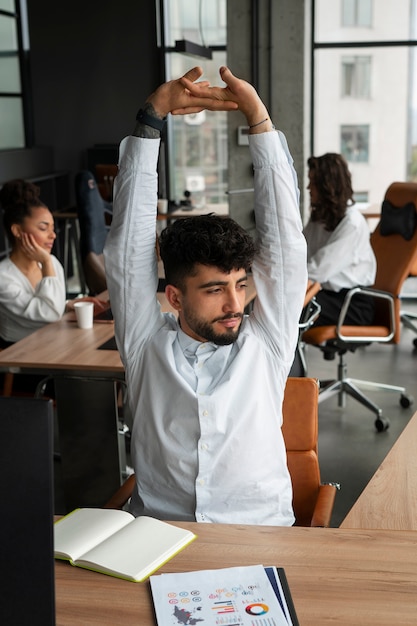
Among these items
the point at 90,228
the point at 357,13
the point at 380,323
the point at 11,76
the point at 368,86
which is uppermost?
the point at 357,13

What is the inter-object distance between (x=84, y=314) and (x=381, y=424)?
175 cm

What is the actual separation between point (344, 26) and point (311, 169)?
10.3ft

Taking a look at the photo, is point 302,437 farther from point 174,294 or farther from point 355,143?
point 355,143

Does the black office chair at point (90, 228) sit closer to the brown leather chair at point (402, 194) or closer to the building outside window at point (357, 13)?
the brown leather chair at point (402, 194)

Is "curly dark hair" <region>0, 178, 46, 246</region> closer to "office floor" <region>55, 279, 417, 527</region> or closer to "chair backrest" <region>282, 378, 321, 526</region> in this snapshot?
"office floor" <region>55, 279, 417, 527</region>

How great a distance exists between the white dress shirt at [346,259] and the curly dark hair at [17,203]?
1505 mm

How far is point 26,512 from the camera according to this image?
0.95 metres

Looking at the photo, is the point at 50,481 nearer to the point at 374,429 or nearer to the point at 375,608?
the point at 375,608

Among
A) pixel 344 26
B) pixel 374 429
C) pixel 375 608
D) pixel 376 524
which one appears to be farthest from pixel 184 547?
pixel 344 26

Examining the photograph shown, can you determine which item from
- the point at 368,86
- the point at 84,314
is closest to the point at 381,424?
the point at 84,314

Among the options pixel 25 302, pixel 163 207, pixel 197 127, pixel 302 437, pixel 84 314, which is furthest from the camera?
pixel 197 127

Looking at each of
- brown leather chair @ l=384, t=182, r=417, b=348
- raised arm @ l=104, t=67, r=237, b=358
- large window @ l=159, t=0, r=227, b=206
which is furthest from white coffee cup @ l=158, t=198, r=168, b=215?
raised arm @ l=104, t=67, r=237, b=358

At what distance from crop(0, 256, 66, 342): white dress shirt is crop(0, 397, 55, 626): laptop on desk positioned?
8.47 feet

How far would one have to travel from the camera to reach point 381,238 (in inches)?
186
